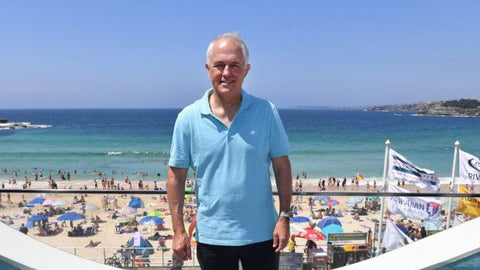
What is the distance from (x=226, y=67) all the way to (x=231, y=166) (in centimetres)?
42

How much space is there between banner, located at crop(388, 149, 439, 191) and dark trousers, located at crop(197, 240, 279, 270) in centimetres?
741

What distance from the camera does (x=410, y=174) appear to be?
8539 millimetres

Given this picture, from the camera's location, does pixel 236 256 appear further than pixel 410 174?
No

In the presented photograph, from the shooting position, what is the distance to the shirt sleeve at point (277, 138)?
5.36 ft

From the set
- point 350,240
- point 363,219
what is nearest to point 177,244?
point 350,240

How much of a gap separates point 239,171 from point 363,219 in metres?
16.7

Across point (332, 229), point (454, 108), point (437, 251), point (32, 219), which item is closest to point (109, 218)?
point (32, 219)

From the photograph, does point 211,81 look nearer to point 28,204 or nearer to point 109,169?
point 28,204

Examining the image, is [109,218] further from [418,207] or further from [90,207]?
[418,207]

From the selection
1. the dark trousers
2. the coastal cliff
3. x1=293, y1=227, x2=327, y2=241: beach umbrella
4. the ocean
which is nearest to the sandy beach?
x1=293, y1=227, x2=327, y2=241: beach umbrella

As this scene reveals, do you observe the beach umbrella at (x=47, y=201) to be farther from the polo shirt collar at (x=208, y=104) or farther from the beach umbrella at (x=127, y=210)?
the polo shirt collar at (x=208, y=104)

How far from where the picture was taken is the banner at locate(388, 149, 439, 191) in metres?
8.19

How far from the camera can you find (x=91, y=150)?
45.2 metres

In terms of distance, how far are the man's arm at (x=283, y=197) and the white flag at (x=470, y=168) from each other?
8.55 m
